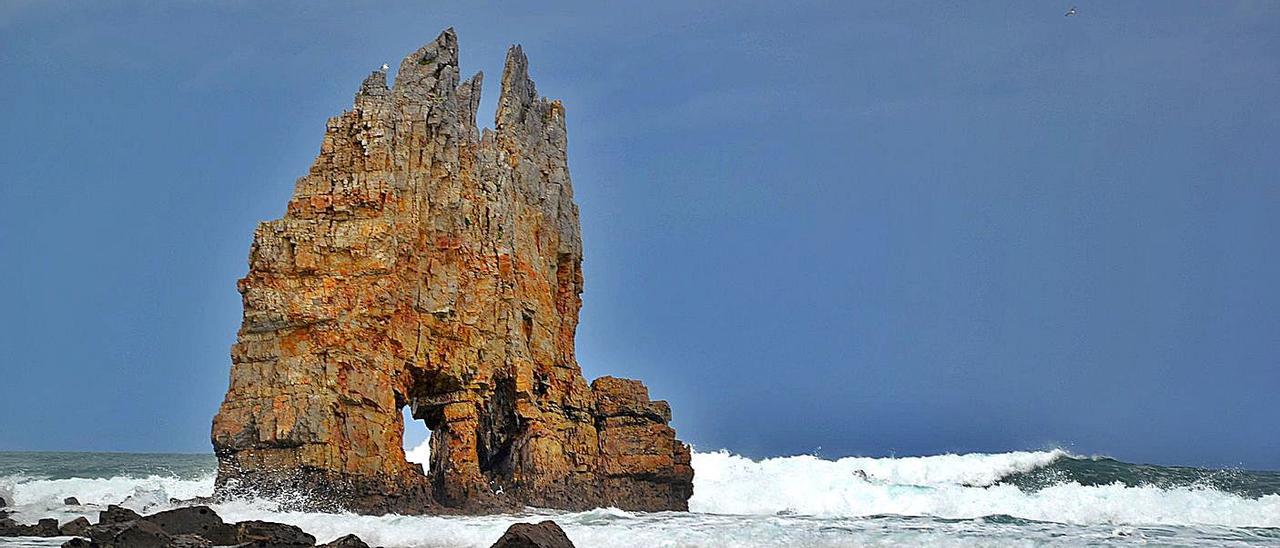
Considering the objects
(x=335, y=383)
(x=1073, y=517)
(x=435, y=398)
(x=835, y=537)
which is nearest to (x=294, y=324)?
(x=335, y=383)

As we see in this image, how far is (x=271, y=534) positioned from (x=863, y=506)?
2542cm

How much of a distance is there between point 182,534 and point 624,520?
880cm

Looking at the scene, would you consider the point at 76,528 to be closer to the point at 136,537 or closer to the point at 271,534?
the point at 271,534

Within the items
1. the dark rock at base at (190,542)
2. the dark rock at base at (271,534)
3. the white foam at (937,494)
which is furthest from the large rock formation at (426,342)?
the white foam at (937,494)

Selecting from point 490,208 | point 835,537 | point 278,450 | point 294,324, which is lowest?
point 835,537

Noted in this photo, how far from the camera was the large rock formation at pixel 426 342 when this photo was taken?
24781 millimetres

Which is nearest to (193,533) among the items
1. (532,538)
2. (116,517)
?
(116,517)

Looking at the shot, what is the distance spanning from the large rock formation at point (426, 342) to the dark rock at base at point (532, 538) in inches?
366

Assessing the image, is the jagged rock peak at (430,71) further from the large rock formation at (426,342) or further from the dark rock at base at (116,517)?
the dark rock at base at (116,517)

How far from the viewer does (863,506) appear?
40438 millimetres

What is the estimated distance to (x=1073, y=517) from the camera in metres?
34.9

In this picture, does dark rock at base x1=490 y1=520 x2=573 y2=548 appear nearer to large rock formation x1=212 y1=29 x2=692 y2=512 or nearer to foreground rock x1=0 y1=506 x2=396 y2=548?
foreground rock x1=0 y1=506 x2=396 y2=548

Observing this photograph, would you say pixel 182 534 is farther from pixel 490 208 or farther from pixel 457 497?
pixel 490 208

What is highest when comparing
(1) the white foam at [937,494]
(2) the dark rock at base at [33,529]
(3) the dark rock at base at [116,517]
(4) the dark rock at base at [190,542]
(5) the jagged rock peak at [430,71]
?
(5) the jagged rock peak at [430,71]
